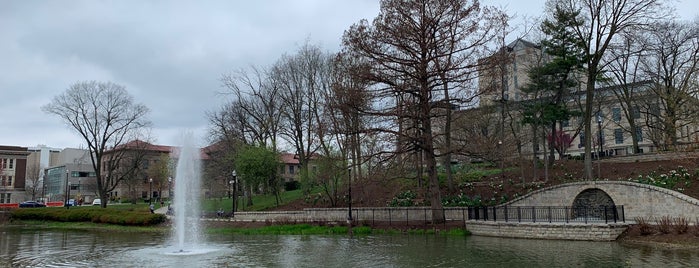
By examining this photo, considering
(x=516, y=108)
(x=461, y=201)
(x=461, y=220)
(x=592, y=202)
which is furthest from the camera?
(x=516, y=108)

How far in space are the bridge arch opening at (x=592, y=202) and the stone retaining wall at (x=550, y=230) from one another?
11.2 ft

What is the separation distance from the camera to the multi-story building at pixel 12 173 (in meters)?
84.8

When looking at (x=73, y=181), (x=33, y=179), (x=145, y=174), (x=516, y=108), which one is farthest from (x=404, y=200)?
(x=33, y=179)

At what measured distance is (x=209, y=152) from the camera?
6300 centimetres

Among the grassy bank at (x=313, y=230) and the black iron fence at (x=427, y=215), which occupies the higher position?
the black iron fence at (x=427, y=215)

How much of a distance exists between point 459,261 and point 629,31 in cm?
2116

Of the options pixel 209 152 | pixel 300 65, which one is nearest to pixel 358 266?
pixel 300 65

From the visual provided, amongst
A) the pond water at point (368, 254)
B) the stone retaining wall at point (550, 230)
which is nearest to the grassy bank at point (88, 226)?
the pond water at point (368, 254)

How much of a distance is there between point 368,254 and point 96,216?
31.5 meters

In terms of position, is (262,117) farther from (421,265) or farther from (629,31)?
(421,265)

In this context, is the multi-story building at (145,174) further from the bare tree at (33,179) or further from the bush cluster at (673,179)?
the bush cluster at (673,179)

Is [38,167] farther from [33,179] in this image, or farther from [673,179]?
[673,179]

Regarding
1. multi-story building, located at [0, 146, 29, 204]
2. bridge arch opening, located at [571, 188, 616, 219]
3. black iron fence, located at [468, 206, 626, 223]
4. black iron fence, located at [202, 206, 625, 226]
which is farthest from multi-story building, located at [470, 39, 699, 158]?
multi-story building, located at [0, 146, 29, 204]

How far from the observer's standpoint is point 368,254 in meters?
18.2
